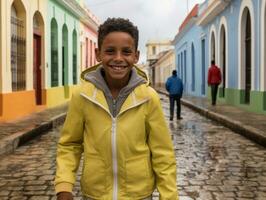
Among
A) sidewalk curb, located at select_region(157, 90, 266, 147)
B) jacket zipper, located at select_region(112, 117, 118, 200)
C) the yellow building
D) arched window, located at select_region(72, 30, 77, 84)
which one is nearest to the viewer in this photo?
jacket zipper, located at select_region(112, 117, 118, 200)

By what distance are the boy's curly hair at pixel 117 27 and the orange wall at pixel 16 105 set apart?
33.9ft

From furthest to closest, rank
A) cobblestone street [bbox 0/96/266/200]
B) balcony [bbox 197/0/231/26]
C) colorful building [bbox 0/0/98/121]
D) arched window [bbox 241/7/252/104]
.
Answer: balcony [bbox 197/0/231/26] → arched window [bbox 241/7/252/104] → colorful building [bbox 0/0/98/121] → cobblestone street [bbox 0/96/266/200]

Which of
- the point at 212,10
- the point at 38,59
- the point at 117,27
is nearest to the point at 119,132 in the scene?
the point at 117,27

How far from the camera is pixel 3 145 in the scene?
853 cm

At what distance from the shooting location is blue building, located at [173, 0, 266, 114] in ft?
48.3

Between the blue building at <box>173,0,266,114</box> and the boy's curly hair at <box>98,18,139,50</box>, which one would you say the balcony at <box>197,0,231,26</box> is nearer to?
the blue building at <box>173,0,266,114</box>

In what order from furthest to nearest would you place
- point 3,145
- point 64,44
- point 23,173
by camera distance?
point 64,44 < point 3,145 < point 23,173

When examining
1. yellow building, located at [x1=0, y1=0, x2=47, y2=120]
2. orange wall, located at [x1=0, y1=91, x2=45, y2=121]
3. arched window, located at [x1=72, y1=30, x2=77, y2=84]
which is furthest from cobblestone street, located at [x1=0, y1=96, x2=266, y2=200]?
arched window, located at [x1=72, y1=30, x2=77, y2=84]

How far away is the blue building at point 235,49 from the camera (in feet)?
48.3

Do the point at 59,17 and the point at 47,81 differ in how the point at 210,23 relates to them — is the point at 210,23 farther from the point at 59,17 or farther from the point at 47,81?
the point at 47,81

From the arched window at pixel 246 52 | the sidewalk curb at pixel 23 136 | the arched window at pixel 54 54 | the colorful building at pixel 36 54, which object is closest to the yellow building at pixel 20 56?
the colorful building at pixel 36 54

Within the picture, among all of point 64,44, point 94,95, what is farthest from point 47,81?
point 94,95

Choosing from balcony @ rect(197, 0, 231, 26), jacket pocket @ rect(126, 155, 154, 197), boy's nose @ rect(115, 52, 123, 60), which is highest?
balcony @ rect(197, 0, 231, 26)

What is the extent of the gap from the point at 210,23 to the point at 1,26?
47.1 feet
